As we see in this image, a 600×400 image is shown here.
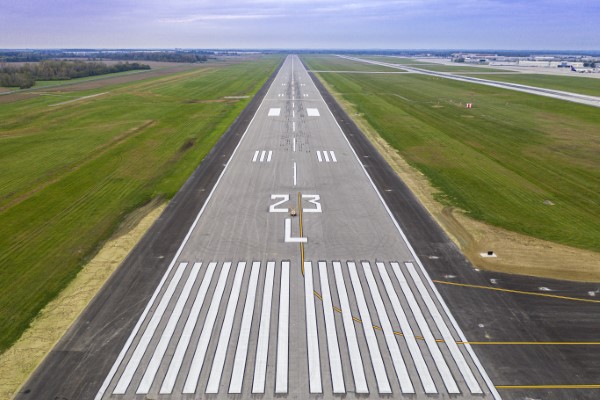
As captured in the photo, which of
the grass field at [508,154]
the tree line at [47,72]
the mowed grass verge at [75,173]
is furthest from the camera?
the tree line at [47,72]

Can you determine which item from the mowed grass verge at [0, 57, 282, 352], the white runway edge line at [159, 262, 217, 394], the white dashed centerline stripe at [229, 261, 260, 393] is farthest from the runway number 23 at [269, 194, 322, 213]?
the mowed grass verge at [0, 57, 282, 352]

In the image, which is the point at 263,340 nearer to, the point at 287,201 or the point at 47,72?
the point at 287,201

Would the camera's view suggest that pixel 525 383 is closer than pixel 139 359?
Yes

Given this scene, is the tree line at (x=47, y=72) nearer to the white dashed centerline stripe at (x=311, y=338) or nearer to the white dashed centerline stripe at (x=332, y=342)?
the white dashed centerline stripe at (x=311, y=338)

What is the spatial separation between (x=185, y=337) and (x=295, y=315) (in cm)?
504

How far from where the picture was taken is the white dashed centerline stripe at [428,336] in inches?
572

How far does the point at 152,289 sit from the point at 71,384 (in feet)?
19.8

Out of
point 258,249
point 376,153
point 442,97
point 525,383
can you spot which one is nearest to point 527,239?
point 525,383

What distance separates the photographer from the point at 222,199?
3108 centimetres

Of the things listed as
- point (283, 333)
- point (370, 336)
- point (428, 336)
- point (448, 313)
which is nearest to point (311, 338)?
point (283, 333)

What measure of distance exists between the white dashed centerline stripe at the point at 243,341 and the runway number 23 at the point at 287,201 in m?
8.76

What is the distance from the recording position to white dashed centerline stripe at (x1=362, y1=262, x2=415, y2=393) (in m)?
14.5

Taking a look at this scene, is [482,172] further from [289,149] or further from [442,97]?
[442,97]

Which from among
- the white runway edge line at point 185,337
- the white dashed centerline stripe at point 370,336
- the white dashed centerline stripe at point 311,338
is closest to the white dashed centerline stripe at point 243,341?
the white runway edge line at point 185,337
